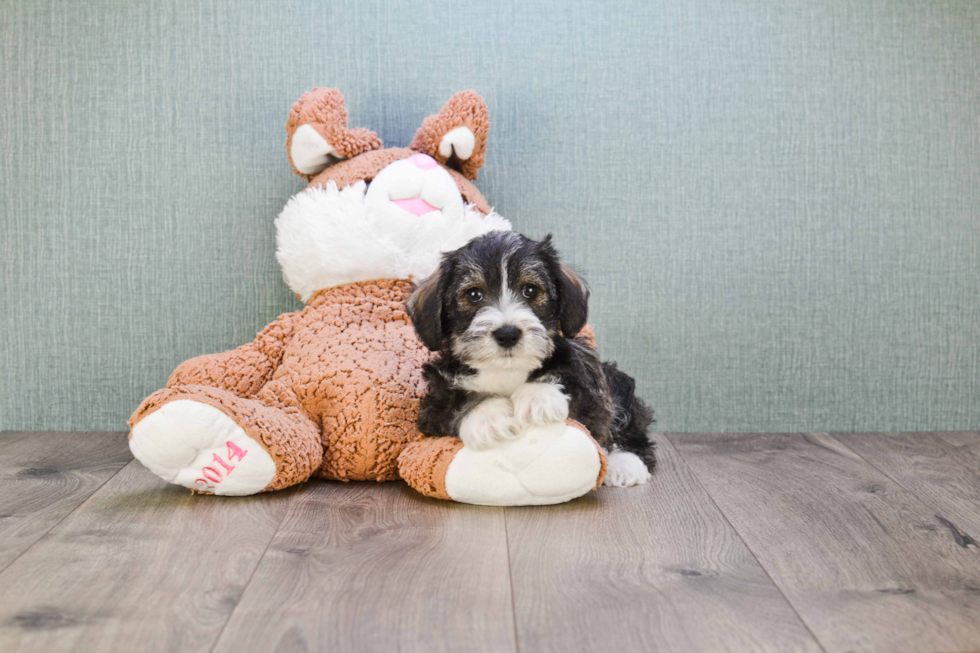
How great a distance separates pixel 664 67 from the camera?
268cm

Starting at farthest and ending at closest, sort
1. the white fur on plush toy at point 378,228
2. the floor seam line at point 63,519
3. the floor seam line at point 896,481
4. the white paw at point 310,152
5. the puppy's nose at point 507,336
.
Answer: the white paw at point 310,152 < the white fur on plush toy at point 378,228 < the floor seam line at point 896,481 < the puppy's nose at point 507,336 < the floor seam line at point 63,519

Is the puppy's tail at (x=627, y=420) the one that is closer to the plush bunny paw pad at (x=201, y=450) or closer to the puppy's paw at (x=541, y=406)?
the puppy's paw at (x=541, y=406)

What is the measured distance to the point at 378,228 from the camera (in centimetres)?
224

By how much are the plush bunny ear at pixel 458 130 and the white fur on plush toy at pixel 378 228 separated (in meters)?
0.11

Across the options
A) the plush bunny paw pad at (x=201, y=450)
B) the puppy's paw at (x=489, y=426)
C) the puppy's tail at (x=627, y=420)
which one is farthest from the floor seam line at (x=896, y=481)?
the plush bunny paw pad at (x=201, y=450)

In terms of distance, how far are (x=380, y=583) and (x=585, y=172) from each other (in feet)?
5.54

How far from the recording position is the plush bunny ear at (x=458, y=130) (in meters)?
2.35

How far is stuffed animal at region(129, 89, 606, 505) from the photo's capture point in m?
1.85

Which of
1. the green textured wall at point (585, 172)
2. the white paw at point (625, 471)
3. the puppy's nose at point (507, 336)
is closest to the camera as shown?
the puppy's nose at point (507, 336)

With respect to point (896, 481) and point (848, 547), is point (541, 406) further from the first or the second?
point (896, 481)

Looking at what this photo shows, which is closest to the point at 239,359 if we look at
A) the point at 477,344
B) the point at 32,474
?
the point at 32,474

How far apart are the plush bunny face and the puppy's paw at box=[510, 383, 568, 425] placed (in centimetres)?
55

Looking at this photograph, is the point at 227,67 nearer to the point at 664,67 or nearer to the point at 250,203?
the point at 250,203

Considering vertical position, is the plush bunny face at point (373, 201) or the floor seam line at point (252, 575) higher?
the plush bunny face at point (373, 201)
